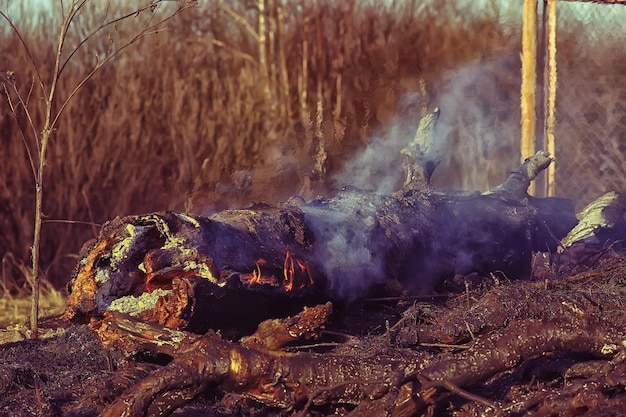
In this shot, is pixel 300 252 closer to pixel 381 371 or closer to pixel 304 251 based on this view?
pixel 304 251

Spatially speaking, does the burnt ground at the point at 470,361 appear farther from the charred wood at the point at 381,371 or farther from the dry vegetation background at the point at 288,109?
the dry vegetation background at the point at 288,109

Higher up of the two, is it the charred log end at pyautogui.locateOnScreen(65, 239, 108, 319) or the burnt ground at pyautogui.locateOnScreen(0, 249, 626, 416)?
the charred log end at pyautogui.locateOnScreen(65, 239, 108, 319)

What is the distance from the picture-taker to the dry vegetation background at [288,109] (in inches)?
262

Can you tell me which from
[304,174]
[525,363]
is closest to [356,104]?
[304,174]

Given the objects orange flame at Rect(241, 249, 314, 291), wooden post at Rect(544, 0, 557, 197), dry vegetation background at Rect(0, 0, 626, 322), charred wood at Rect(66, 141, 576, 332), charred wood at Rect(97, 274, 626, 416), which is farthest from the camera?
dry vegetation background at Rect(0, 0, 626, 322)

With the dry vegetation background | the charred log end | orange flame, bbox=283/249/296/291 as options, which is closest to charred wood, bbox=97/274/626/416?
the charred log end

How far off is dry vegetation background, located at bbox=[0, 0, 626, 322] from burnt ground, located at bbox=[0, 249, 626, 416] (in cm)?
274

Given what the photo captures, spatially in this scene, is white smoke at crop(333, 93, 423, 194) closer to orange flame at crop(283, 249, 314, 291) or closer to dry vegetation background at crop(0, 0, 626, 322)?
dry vegetation background at crop(0, 0, 626, 322)

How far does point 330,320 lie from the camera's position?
12.5ft

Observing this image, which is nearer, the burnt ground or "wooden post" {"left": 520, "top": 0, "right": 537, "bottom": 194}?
the burnt ground

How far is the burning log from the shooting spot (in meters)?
3.37

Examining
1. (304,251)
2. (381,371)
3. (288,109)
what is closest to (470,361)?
(381,371)

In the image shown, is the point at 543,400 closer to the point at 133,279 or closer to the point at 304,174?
the point at 133,279

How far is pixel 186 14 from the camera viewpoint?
7.49 metres
